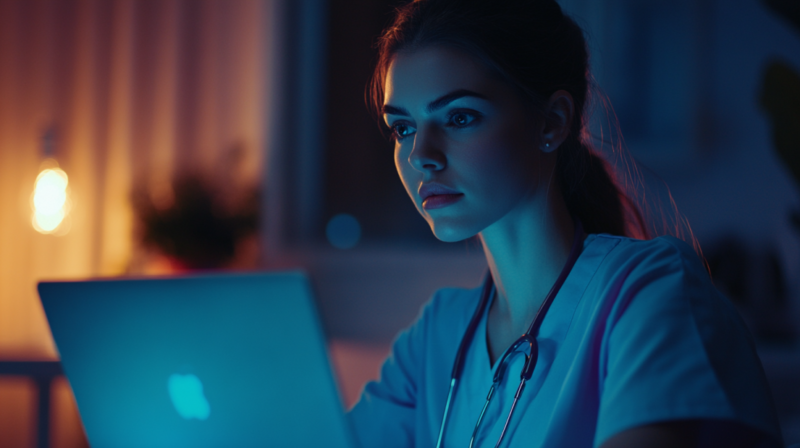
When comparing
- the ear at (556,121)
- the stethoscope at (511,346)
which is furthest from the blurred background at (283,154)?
the ear at (556,121)

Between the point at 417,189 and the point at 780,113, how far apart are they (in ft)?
2.69

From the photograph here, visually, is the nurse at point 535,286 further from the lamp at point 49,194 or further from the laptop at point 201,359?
the lamp at point 49,194

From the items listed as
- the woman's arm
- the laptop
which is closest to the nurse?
the woman's arm

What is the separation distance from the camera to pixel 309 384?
56cm

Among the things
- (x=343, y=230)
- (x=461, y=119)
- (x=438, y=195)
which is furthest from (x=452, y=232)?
(x=343, y=230)

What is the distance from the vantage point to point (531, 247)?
0.89 m

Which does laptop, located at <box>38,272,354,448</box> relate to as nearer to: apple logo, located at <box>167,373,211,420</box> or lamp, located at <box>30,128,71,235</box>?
apple logo, located at <box>167,373,211,420</box>

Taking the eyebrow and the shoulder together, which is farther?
the eyebrow

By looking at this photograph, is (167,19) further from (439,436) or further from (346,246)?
(439,436)

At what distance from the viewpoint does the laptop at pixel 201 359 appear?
1.84 feet

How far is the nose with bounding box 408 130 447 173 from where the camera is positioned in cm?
82

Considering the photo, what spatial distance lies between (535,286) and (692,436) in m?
0.36

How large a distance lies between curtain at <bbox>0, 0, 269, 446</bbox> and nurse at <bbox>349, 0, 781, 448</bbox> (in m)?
1.59

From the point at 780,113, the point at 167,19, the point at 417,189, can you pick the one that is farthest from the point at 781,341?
the point at 167,19
